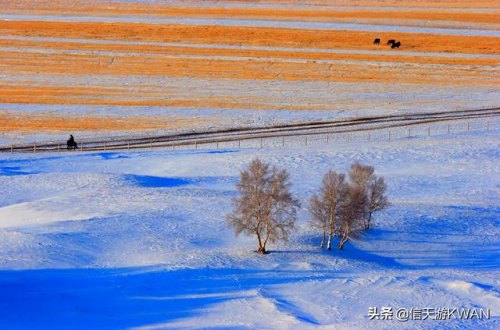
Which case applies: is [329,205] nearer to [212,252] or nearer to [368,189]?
[368,189]

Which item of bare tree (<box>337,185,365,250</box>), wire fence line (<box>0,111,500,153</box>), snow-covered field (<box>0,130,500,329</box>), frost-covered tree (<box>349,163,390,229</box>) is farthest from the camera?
wire fence line (<box>0,111,500,153</box>)

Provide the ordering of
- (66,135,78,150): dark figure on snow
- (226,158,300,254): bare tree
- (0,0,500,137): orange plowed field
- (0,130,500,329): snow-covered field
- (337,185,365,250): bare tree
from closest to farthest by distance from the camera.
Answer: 1. (0,130,500,329): snow-covered field
2. (226,158,300,254): bare tree
3. (337,185,365,250): bare tree
4. (66,135,78,150): dark figure on snow
5. (0,0,500,137): orange plowed field

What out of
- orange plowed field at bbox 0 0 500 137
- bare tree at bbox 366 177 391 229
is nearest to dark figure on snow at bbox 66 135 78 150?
orange plowed field at bbox 0 0 500 137

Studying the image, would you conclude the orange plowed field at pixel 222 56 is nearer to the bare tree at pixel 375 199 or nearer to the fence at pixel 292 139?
the fence at pixel 292 139

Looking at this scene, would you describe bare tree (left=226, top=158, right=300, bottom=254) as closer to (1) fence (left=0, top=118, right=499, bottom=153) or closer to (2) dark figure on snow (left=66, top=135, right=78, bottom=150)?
(1) fence (left=0, top=118, right=499, bottom=153)

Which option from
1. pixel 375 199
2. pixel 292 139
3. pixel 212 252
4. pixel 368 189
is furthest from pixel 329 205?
pixel 292 139

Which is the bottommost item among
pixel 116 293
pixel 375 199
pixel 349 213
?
pixel 116 293
